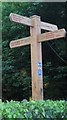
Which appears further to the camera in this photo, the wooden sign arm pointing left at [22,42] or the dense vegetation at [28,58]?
the dense vegetation at [28,58]

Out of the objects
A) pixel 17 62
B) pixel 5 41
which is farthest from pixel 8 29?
pixel 17 62

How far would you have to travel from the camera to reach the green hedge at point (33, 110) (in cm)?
309

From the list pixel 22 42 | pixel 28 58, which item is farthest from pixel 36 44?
pixel 28 58

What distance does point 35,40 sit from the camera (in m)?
5.00

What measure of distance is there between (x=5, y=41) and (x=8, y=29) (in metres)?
0.34

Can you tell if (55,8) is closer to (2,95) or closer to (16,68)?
(16,68)

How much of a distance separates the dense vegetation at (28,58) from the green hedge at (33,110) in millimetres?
4407

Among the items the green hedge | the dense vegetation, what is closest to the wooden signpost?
the green hedge

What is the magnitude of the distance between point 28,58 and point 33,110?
5.30 metres

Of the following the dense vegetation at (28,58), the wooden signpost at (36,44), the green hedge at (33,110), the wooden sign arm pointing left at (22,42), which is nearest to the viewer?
the green hedge at (33,110)

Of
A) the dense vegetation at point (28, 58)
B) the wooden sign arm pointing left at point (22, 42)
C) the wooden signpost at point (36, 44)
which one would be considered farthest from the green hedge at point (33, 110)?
the dense vegetation at point (28, 58)

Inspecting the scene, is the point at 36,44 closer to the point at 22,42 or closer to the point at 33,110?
the point at 22,42

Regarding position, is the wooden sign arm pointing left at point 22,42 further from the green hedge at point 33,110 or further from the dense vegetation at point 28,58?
the dense vegetation at point 28,58

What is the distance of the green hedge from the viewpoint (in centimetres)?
309
